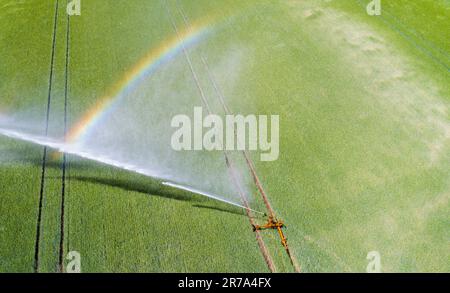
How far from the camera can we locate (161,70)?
1773 centimetres

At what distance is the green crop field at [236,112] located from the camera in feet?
35.6

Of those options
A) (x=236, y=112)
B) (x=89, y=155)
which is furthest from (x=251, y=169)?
(x=89, y=155)

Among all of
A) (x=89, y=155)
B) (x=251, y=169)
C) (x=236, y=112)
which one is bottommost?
(x=251, y=169)

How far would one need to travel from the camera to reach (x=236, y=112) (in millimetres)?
15461

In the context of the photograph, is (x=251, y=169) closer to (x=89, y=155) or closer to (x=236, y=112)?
(x=236, y=112)

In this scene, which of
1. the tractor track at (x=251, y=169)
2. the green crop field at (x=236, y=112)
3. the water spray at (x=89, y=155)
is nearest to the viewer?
the tractor track at (x=251, y=169)

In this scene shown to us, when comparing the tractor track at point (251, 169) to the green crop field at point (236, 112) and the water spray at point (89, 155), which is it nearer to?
the green crop field at point (236, 112)

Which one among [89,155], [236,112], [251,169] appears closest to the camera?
[251,169]

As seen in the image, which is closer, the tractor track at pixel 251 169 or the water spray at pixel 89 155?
the tractor track at pixel 251 169

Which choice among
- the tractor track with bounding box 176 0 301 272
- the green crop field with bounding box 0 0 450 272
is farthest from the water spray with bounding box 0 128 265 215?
the tractor track with bounding box 176 0 301 272

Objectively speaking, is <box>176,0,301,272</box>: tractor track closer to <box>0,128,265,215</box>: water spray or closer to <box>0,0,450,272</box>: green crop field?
<box>0,0,450,272</box>: green crop field

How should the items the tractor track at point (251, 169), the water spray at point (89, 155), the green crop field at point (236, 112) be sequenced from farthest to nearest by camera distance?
the water spray at point (89, 155), the green crop field at point (236, 112), the tractor track at point (251, 169)

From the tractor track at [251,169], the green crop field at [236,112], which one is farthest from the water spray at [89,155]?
the tractor track at [251,169]

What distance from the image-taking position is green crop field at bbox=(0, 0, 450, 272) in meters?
10.9
